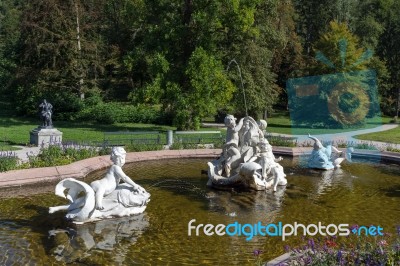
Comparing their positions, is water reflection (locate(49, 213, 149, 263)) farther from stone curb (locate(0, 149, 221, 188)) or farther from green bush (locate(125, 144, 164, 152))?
green bush (locate(125, 144, 164, 152))

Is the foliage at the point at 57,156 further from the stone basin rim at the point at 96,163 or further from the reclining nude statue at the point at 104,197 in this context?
the reclining nude statue at the point at 104,197

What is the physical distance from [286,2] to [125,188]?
135ft

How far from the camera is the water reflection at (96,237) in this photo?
836 cm

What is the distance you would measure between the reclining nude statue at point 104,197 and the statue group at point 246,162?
326cm

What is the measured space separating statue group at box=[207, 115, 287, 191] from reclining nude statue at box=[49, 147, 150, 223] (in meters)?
3.26

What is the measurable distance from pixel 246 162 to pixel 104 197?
453 cm

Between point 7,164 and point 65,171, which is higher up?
point 7,164

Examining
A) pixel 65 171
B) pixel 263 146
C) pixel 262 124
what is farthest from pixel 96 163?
pixel 263 146

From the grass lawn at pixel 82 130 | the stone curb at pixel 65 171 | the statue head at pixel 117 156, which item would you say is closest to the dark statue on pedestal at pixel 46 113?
the grass lawn at pixel 82 130

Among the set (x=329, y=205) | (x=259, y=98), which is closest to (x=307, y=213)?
(x=329, y=205)

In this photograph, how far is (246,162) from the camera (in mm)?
13227

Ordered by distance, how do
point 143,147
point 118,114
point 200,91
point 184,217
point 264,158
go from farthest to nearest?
point 118,114 < point 200,91 < point 143,147 < point 264,158 < point 184,217

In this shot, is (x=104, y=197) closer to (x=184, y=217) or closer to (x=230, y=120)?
(x=184, y=217)

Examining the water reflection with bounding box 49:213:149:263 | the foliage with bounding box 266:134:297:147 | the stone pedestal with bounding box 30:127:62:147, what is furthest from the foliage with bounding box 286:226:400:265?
the stone pedestal with bounding box 30:127:62:147
